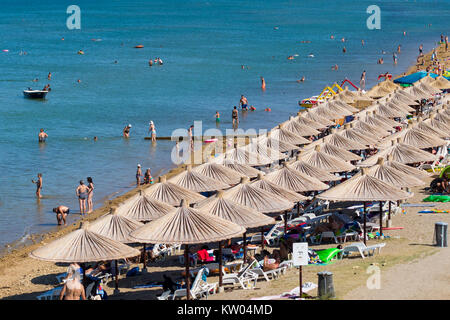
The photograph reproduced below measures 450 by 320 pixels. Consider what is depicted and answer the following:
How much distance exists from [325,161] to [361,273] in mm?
6834

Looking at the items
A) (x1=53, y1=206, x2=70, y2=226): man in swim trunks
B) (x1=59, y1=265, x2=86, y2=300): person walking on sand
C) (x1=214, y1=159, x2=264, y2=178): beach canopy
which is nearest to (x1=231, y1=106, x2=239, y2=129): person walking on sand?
(x1=53, y1=206, x2=70, y2=226): man in swim trunks

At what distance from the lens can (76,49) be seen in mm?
88625

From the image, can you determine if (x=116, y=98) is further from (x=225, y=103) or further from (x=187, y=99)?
(x=225, y=103)

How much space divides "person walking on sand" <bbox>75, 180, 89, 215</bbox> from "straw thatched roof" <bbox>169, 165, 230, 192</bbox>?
17.9 feet

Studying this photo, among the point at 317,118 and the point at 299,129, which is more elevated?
the point at 317,118

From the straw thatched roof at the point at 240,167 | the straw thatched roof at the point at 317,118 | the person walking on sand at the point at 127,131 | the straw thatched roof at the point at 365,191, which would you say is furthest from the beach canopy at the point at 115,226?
the person walking on sand at the point at 127,131

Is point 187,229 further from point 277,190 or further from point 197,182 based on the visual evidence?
point 197,182

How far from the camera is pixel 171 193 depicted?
57.0 feet

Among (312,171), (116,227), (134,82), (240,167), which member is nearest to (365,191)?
(312,171)

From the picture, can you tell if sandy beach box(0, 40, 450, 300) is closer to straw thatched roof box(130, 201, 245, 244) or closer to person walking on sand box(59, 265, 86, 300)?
straw thatched roof box(130, 201, 245, 244)

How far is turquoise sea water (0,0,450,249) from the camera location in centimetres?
2994
